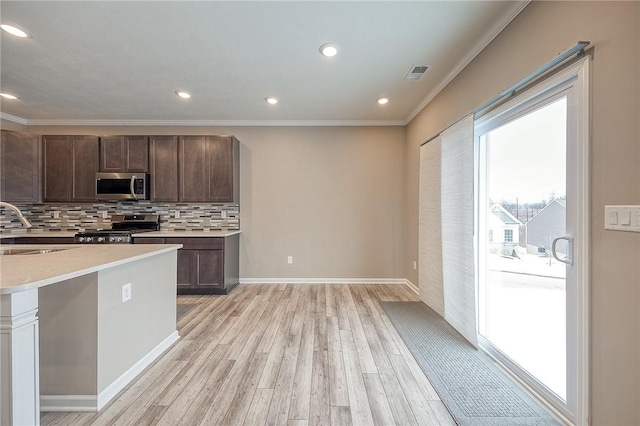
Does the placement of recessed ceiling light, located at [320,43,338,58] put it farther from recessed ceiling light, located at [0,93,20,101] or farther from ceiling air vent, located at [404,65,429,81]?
recessed ceiling light, located at [0,93,20,101]

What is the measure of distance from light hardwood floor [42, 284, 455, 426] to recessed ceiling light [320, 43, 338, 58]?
260 centimetres

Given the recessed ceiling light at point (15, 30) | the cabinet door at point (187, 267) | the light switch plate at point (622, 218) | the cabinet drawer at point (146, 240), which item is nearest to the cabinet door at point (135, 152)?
the cabinet drawer at point (146, 240)

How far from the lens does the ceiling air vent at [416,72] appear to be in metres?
2.67

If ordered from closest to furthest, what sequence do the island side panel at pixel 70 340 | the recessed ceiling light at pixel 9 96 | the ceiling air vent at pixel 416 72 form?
the island side panel at pixel 70 340 < the ceiling air vent at pixel 416 72 < the recessed ceiling light at pixel 9 96

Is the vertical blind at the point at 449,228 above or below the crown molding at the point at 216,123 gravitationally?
below

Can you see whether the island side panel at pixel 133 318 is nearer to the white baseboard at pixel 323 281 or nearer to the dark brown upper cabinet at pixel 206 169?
the dark brown upper cabinet at pixel 206 169

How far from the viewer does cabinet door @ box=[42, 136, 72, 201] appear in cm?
399

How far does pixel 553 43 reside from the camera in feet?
5.14

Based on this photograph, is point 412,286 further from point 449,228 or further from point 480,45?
point 480,45

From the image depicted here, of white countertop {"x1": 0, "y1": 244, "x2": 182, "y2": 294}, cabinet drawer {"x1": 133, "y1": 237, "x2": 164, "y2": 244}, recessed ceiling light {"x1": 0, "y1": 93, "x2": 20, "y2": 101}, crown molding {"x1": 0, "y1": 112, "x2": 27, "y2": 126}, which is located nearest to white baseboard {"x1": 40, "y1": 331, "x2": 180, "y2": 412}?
white countertop {"x1": 0, "y1": 244, "x2": 182, "y2": 294}

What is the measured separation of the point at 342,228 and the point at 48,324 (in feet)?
11.3

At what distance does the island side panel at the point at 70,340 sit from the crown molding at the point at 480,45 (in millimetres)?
3213

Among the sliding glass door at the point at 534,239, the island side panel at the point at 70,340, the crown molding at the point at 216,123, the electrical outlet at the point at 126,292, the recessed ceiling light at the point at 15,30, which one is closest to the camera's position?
the sliding glass door at the point at 534,239

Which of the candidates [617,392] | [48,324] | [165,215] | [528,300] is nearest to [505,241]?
[528,300]
